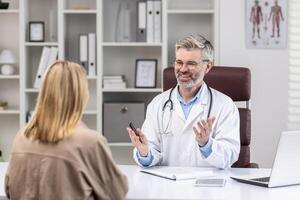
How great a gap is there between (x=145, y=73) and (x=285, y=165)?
2112 millimetres

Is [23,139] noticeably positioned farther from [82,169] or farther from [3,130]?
[3,130]

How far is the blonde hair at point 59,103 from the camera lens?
5.84ft

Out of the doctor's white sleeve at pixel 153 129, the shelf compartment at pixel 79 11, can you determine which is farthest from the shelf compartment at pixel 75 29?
the doctor's white sleeve at pixel 153 129

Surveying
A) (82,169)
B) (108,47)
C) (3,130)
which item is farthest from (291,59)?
(82,169)

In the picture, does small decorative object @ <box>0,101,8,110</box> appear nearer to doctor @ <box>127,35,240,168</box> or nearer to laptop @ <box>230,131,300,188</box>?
doctor @ <box>127,35,240,168</box>

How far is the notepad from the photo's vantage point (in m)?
2.35

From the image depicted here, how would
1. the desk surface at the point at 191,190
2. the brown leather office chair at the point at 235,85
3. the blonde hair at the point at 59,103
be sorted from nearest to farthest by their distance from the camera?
the blonde hair at the point at 59,103 < the desk surface at the point at 191,190 < the brown leather office chair at the point at 235,85

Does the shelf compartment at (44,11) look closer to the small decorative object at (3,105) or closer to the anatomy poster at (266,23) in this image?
A: the small decorative object at (3,105)

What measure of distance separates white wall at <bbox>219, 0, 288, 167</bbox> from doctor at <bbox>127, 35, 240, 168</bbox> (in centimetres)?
111

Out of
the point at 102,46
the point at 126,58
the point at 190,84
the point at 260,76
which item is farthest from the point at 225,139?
the point at 126,58

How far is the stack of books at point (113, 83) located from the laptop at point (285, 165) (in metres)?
1.96

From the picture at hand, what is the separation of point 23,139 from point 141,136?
0.79 metres

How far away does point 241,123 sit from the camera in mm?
3172

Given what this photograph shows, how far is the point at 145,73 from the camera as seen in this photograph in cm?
418
